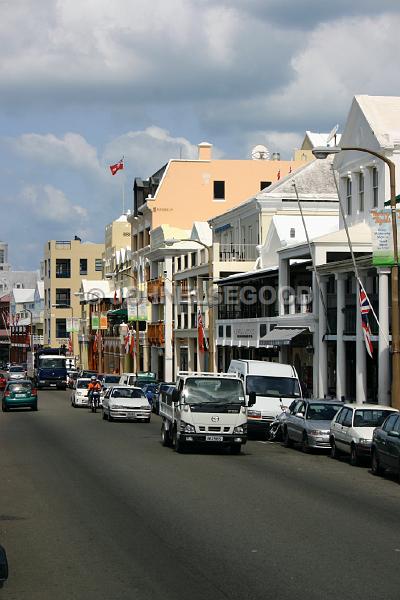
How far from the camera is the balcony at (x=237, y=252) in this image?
210 ft

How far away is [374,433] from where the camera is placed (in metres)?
23.7

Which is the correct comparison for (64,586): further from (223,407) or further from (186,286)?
(186,286)

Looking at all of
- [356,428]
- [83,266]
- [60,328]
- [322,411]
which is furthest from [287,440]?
[83,266]

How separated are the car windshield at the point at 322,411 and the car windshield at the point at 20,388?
82.1 ft

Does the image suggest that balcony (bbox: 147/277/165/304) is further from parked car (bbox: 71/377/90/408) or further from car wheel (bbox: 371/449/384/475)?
car wheel (bbox: 371/449/384/475)

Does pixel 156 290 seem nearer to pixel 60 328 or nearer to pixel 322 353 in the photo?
pixel 322 353

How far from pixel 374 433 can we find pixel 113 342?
85.2 m

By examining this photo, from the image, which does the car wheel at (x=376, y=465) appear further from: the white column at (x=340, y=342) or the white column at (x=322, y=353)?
the white column at (x=322, y=353)

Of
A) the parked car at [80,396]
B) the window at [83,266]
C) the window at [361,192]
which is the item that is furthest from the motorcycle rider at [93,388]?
the window at [83,266]

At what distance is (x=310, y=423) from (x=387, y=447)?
283 inches

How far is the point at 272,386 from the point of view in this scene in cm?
3522

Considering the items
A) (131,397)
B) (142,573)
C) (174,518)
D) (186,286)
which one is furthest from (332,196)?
(142,573)

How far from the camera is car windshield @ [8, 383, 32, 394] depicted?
52531 mm

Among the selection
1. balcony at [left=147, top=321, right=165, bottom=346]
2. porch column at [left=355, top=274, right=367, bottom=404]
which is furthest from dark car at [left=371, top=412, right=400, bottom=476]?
balcony at [left=147, top=321, right=165, bottom=346]
